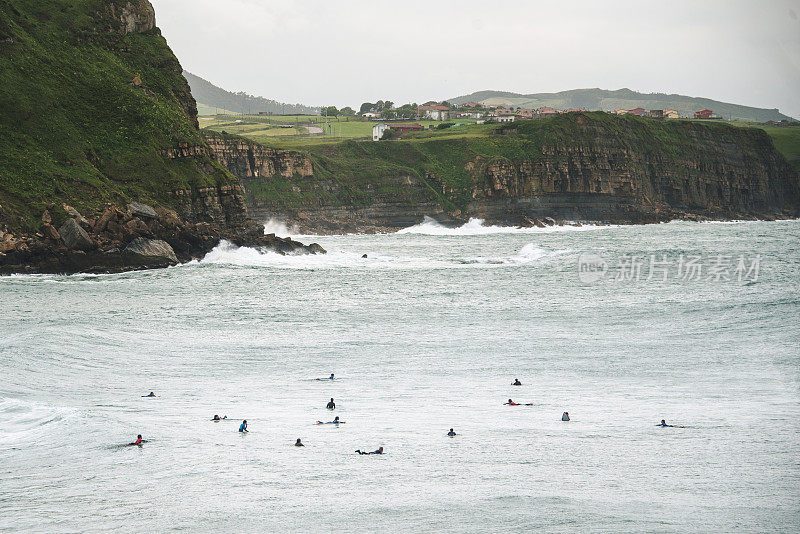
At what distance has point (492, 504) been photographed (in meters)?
16.5

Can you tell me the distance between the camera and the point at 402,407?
2452cm

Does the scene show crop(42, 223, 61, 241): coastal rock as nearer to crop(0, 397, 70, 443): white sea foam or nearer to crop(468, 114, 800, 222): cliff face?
crop(0, 397, 70, 443): white sea foam

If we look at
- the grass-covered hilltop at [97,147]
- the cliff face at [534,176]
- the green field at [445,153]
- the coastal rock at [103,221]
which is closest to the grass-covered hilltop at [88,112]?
the grass-covered hilltop at [97,147]

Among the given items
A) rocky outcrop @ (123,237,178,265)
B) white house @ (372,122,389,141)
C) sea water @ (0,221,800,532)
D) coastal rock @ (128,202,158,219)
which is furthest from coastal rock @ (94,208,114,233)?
white house @ (372,122,389,141)

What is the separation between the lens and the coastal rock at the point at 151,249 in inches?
2301

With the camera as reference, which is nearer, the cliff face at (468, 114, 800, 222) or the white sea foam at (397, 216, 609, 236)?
the white sea foam at (397, 216, 609, 236)

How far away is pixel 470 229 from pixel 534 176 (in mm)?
18624

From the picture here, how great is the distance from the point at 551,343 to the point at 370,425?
14.5m

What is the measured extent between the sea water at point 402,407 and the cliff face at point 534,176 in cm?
9279

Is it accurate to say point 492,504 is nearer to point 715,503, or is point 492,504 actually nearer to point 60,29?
point 715,503

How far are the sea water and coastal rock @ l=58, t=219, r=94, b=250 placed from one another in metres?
5.84

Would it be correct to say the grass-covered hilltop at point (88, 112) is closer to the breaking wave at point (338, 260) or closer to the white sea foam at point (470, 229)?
the breaking wave at point (338, 260)

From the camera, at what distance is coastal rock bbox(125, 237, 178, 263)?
58438 millimetres

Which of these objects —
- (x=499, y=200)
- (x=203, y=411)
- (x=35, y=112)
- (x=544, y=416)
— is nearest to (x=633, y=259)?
→ (x=544, y=416)
